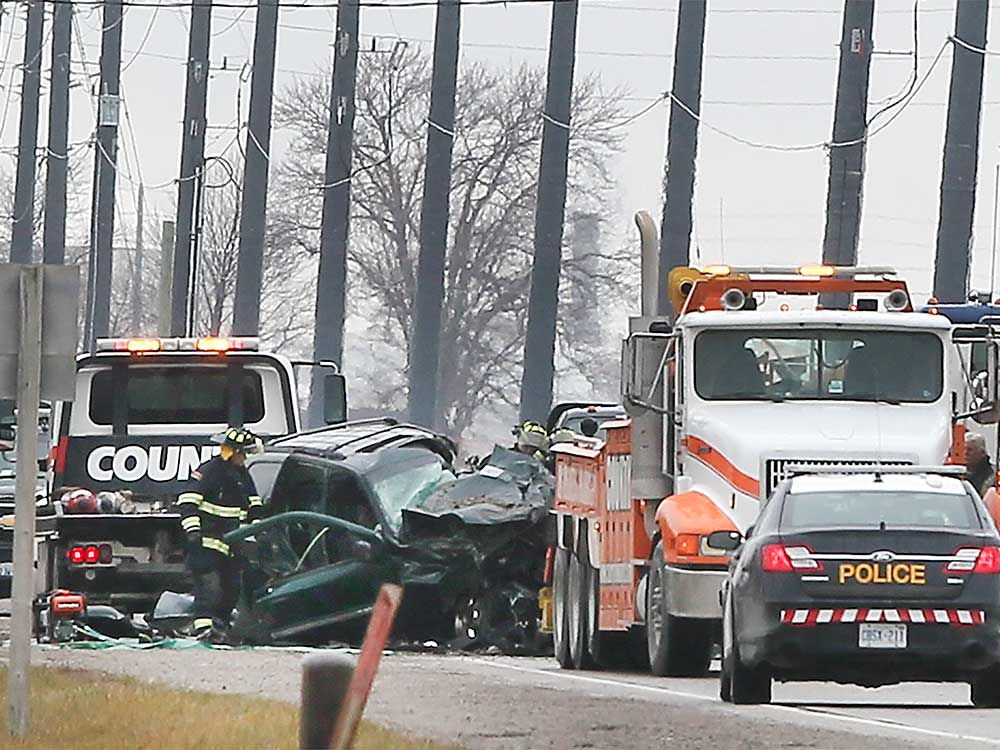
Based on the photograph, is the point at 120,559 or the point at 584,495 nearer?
the point at 584,495

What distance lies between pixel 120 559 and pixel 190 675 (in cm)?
485

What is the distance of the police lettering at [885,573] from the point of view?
52.5 feet

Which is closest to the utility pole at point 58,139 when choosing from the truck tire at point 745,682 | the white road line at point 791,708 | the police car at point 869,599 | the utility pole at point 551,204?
the utility pole at point 551,204

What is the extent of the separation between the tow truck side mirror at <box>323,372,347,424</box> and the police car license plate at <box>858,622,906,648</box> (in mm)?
11086

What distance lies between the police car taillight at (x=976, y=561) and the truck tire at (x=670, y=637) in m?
3.11

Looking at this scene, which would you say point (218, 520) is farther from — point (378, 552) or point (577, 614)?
point (577, 614)

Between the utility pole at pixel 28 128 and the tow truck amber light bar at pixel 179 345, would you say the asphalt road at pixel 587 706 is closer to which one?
the tow truck amber light bar at pixel 179 345

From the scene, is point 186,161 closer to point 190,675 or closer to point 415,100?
point 415,100

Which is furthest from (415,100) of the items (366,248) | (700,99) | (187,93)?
(700,99)

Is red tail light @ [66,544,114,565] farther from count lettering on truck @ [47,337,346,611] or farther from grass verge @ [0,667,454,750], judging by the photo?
grass verge @ [0,667,454,750]

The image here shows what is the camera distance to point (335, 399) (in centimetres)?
2659

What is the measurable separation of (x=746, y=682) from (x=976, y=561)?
1518 mm

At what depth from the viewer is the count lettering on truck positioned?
23.1 metres

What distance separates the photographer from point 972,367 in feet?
67.3
